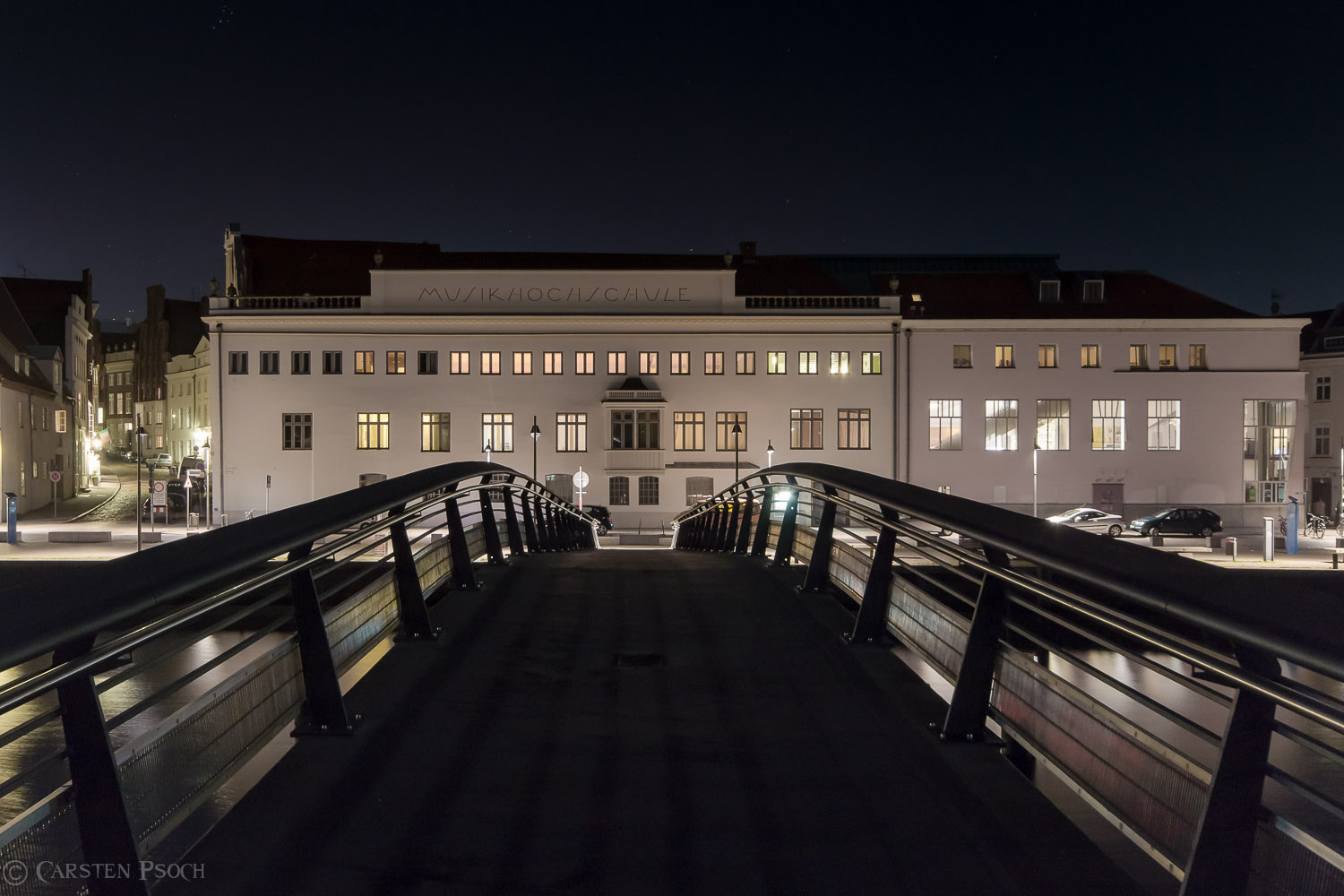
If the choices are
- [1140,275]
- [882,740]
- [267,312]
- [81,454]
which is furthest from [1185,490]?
[81,454]

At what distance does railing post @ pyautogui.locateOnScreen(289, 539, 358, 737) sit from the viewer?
4559 millimetres

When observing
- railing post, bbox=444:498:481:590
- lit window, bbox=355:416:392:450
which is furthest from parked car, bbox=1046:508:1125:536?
railing post, bbox=444:498:481:590

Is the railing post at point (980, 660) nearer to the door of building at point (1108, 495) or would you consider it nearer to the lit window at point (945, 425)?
the lit window at point (945, 425)

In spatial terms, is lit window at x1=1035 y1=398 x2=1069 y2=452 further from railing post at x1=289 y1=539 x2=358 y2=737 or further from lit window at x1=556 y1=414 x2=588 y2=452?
railing post at x1=289 y1=539 x2=358 y2=737

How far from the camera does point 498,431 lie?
167 feet

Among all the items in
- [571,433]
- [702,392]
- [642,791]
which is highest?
[702,392]

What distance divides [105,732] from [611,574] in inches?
315

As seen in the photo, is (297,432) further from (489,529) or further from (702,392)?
(489,529)

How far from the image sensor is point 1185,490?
52031 mm

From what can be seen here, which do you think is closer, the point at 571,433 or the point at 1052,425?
the point at 571,433

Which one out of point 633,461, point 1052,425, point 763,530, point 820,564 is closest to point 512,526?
point 763,530

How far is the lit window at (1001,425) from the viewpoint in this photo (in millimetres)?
51469

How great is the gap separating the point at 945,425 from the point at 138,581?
51197mm

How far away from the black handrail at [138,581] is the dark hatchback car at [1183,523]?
148 feet
